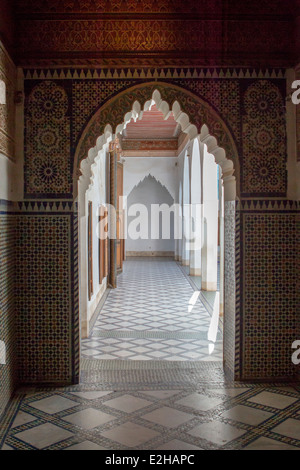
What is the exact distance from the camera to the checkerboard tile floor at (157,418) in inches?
101

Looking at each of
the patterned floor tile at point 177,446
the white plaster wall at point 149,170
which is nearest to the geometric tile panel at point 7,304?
the patterned floor tile at point 177,446

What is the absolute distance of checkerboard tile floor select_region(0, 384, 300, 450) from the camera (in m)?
2.56

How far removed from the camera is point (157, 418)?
2885 millimetres

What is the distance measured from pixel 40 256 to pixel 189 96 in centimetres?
Result: 156

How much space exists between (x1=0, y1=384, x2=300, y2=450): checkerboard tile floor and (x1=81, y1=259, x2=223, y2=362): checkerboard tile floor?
0.86 meters

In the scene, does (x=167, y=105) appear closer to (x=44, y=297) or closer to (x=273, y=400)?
(x=44, y=297)

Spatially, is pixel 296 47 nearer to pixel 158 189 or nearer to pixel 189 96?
pixel 189 96

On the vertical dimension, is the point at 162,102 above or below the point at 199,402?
above

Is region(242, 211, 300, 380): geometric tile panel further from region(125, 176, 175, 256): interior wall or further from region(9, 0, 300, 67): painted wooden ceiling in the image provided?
region(125, 176, 175, 256): interior wall

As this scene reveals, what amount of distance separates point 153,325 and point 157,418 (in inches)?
101

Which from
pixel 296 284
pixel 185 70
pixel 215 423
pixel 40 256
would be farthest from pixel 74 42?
pixel 215 423

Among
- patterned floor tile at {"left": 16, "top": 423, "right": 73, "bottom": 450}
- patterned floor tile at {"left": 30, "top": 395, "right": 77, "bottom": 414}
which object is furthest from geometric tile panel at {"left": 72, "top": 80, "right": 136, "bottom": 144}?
patterned floor tile at {"left": 16, "top": 423, "right": 73, "bottom": 450}

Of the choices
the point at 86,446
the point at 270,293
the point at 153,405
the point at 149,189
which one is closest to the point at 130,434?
the point at 86,446

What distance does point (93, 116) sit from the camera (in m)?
3.47
